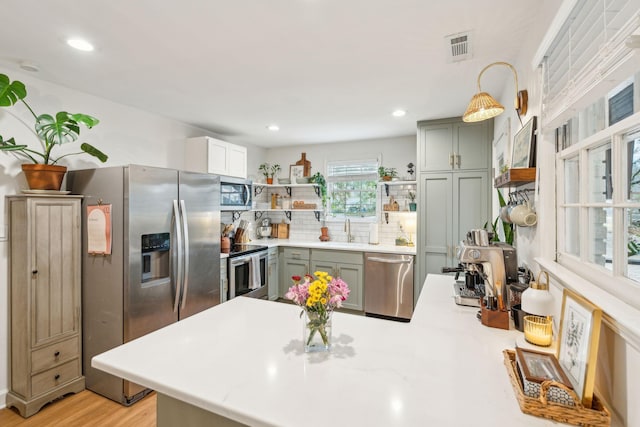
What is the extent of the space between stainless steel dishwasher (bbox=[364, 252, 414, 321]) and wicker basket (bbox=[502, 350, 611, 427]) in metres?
2.88

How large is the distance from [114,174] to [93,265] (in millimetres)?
751

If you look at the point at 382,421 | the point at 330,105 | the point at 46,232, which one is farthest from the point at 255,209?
the point at 382,421

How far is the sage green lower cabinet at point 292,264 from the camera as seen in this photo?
4277 millimetres

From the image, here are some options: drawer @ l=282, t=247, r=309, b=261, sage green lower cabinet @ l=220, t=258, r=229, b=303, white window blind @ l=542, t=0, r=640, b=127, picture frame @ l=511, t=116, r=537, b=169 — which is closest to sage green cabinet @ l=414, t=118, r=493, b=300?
drawer @ l=282, t=247, r=309, b=261

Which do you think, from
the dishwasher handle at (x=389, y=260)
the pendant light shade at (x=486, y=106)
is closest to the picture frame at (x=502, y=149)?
the pendant light shade at (x=486, y=106)

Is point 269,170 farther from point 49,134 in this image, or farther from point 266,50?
point 266,50

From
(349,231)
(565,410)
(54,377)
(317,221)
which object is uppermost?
(317,221)

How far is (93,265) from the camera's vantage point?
239 centimetres

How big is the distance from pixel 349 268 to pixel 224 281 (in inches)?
63.0

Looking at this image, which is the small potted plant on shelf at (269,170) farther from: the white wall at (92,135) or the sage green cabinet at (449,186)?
the sage green cabinet at (449,186)

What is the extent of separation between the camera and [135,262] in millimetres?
2285

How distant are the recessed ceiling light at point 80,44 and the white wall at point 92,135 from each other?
0.79 m

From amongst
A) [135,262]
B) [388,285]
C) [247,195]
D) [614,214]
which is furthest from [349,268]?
[614,214]

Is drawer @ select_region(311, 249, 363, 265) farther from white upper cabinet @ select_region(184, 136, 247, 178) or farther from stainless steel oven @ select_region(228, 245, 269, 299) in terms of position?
white upper cabinet @ select_region(184, 136, 247, 178)
